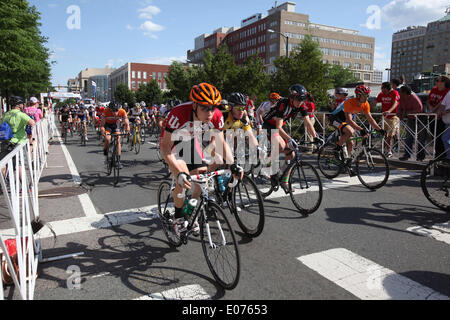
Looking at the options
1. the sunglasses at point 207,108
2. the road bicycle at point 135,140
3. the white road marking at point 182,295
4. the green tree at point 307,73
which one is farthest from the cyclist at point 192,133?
the green tree at point 307,73

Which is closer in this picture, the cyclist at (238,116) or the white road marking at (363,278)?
the white road marking at (363,278)

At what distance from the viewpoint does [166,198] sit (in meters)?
4.75

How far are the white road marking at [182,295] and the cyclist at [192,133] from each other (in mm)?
647

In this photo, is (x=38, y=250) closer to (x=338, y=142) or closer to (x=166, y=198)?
(x=166, y=198)

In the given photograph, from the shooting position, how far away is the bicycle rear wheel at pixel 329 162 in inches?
320

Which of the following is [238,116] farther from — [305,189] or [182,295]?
[182,295]

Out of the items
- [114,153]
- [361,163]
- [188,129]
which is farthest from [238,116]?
[114,153]

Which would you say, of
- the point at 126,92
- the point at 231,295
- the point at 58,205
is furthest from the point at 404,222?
the point at 126,92

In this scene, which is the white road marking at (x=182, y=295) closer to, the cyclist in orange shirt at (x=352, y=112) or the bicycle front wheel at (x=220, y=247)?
the bicycle front wheel at (x=220, y=247)

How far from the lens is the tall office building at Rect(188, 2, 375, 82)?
315ft

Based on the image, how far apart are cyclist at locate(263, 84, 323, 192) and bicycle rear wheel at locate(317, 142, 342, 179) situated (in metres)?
→ 1.92

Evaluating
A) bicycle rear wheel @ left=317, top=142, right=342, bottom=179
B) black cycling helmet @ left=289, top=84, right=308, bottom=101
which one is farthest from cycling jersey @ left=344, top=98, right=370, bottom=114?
black cycling helmet @ left=289, top=84, right=308, bottom=101

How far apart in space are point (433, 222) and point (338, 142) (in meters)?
3.09

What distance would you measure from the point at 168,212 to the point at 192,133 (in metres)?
1.07
